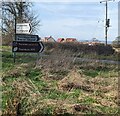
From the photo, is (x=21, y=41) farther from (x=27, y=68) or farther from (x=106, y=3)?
(x=106, y=3)

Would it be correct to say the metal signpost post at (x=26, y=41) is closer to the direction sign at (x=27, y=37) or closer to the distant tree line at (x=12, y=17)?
the direction sign at (x=27, y=37)

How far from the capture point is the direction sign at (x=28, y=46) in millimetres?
16438

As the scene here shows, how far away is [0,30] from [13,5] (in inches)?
317

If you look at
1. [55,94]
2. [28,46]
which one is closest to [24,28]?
[28,46]

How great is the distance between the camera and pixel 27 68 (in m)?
15.5

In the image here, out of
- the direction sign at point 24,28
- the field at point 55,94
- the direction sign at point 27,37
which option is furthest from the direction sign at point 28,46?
the field at point 55,94

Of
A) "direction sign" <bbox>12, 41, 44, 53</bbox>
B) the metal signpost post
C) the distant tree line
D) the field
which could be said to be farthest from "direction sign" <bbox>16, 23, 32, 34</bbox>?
the distant tree line

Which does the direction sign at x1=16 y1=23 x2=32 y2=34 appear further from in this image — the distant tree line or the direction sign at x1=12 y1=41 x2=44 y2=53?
the distant tree line

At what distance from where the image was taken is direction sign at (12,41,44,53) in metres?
16.4

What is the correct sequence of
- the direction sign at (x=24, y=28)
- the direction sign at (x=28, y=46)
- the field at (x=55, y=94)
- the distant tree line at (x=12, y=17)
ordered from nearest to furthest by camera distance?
1. the field at (x=55, y=94)
2. the direction sign at (x=28, y=46)
3. the direction sign at (x=24, y=28)
4. the distant tree line at (x=12, y=17)

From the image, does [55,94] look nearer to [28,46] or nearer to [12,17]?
[28,46]

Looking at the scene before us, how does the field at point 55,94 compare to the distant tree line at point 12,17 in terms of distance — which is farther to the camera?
the distant tree line at point 12,17

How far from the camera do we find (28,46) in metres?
16.7

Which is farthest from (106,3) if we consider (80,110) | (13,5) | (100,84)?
(80,110)
